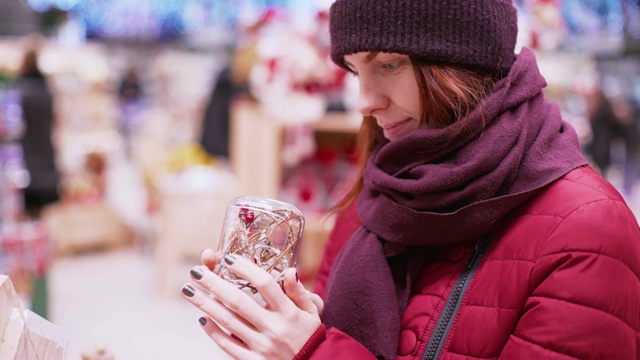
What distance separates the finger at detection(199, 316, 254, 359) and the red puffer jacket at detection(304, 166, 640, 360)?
83mm

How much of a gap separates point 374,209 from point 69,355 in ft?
1.83

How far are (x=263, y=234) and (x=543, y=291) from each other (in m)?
0.41

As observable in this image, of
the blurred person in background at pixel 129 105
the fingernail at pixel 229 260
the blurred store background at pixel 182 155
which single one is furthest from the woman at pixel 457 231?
the blurred person in background at pixel 129 105

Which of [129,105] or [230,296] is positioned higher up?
[230,296]

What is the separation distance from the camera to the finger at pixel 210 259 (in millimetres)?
995

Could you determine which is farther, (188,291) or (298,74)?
(298,74)

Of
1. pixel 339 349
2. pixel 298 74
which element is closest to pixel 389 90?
pixel 339 349

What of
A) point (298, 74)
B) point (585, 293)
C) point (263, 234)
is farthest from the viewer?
point (298, 74)

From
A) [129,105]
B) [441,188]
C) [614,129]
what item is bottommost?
[129,105]

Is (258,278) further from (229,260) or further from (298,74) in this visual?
(298,74)

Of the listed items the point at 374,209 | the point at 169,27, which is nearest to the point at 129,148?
the point at 169,27

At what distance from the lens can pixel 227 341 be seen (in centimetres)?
98

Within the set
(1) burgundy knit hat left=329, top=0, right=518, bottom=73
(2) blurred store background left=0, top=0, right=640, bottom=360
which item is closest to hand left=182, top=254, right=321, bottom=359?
(2) blurred store background left=0, top=0, right=640, bottom=360

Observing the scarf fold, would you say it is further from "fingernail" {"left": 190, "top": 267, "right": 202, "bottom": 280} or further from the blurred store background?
the blurred store background
